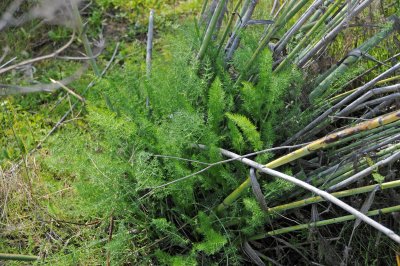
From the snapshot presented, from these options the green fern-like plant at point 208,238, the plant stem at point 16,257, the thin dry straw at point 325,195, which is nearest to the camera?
the thin dry straw at point 325,195

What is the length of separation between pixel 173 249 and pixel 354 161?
0.75 metres

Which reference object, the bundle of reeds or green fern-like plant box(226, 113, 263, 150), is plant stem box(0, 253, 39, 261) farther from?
green fern-like plant box(226, 113, 263, 150)

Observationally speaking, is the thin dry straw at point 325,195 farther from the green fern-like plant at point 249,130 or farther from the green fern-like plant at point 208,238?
the green fern-like plant at point 208,238

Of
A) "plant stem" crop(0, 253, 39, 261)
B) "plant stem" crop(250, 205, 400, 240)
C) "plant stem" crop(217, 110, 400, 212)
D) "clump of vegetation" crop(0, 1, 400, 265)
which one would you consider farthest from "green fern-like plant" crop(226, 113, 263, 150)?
"plant stem" crop(0, 253, 39, 261)

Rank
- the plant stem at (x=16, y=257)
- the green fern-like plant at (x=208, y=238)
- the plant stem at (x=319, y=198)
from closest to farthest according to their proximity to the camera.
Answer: the plant stem at (x=319, y=198) → the green fern-like plant at (x=208, y=238) → the plant stem at (x=16, y=257)

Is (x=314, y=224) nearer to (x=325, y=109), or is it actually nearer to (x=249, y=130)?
(x=249, y=130)

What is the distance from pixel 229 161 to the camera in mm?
2053

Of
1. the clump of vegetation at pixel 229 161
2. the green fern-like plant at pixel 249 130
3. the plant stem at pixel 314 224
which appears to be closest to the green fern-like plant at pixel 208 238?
the clump of vegetation at pixel 229 161

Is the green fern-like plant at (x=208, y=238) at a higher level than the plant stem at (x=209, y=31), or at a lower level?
lower

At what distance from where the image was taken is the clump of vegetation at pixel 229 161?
1.98 m

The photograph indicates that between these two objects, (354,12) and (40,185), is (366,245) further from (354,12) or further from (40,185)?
(40,185)

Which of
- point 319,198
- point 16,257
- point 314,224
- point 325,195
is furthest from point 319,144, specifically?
point 16,257

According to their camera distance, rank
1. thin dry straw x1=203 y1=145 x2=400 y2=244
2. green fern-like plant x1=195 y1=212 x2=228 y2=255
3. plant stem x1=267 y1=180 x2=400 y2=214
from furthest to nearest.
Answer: green fern-like plant x1=195 y1=212 x2=228 y2=255
plant stem x1=267 y1=180 x2=400 y2=214
thin dry straw x1=203 y1=145 x2=400 y2=244

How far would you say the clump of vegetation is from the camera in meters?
1.98
